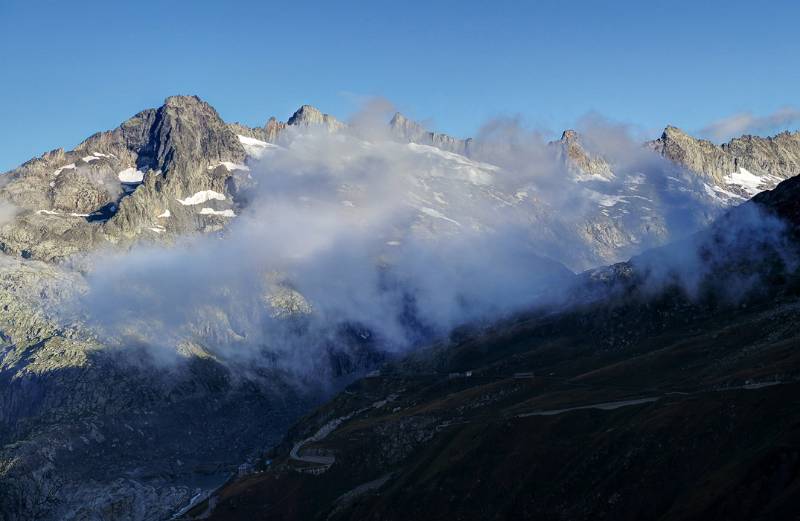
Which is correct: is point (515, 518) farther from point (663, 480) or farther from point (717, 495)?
point (717, 495)

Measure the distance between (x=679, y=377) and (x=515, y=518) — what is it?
60.4m

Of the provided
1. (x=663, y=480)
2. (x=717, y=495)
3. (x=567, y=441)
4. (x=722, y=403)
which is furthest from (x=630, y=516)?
(x=567, y=441)

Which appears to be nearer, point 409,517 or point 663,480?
point 663,480

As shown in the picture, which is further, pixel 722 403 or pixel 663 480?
pixel 722 403

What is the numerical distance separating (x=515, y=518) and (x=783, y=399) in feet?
162

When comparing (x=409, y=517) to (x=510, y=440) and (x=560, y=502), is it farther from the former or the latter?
(x=560, y=502)

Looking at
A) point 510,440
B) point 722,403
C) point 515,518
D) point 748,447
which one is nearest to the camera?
point 748,447

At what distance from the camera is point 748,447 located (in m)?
131

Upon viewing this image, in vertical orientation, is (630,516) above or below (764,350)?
below

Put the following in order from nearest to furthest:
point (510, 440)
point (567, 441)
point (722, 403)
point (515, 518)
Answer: point (722, 403) < point (515, 518) < point (567, 441) < point (510, 440)

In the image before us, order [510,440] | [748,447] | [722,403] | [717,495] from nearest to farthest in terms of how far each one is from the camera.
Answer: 1. [717,495]
2. [748,447]
3. [722,403]
4. [510,440]

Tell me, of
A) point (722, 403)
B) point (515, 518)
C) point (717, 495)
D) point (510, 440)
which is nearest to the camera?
point (717, 495)

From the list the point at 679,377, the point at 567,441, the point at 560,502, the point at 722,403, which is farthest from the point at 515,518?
the point at 679,377

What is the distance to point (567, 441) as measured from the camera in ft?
566
